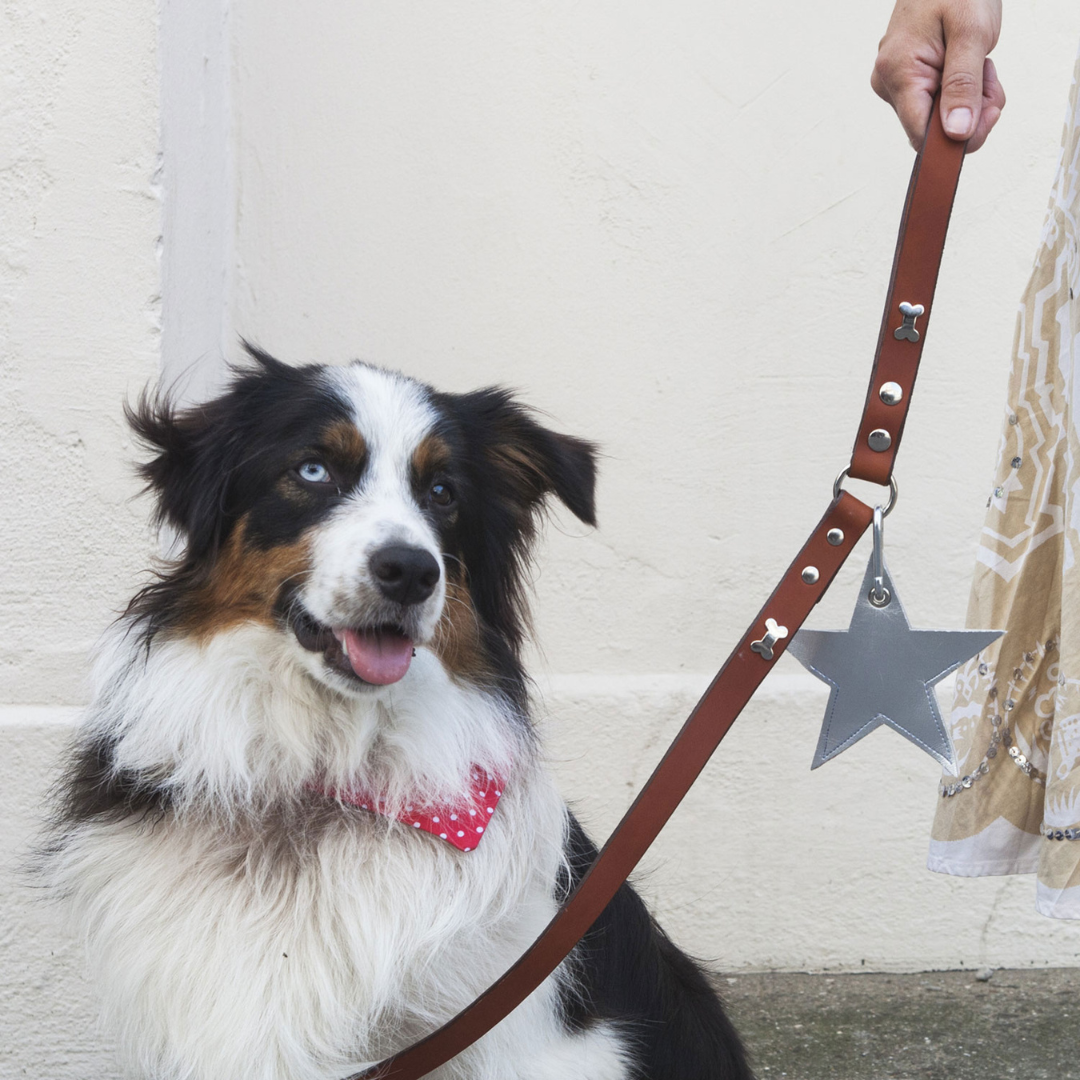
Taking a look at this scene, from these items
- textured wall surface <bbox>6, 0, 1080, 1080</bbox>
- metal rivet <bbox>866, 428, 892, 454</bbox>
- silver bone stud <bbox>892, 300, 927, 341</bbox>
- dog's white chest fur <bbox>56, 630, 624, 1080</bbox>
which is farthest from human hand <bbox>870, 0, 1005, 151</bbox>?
textured wall surface <bbox>6, 0, 1080, 1080</bbox>

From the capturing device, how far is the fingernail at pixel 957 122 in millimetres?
1321

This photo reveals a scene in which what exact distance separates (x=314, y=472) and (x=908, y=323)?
3.22 feet

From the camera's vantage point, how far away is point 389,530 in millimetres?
1702

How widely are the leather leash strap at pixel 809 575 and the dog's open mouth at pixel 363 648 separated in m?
0.47

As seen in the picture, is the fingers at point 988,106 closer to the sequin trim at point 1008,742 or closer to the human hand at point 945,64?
the human hand at point 945,64

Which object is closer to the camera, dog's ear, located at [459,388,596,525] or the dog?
the dog

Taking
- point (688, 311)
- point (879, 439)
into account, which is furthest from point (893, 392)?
point (688, 311)

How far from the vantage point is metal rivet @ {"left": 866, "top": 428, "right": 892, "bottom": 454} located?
1340 millimetres

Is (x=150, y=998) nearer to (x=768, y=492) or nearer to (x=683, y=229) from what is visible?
(x=768, y=492)

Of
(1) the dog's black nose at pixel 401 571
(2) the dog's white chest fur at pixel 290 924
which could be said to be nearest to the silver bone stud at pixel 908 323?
(1) the dog's black nose at pixel 401 571

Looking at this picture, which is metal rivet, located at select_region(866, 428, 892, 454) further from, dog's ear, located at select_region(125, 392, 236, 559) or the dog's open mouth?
dog's ear, located at select_region(125, 392, 236, 559)

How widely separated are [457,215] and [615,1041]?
2.19m

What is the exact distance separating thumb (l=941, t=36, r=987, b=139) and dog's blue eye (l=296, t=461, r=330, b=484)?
106 cm

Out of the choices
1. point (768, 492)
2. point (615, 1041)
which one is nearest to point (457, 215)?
point (768, 492)
